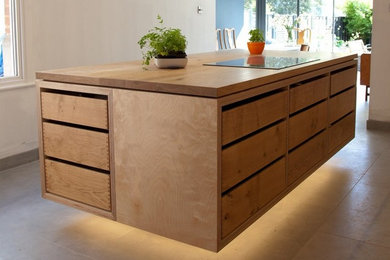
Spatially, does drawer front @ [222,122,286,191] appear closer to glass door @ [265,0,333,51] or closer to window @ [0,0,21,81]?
window @ [0,0,21,81]

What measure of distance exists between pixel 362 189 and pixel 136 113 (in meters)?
1.82

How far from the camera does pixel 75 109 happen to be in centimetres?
246

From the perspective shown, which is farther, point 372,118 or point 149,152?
point 372,118

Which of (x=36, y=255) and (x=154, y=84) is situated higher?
(x=154, y=84)

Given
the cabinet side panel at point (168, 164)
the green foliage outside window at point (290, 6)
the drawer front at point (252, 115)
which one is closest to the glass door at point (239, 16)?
the green foliage outside window at point (290, 6)

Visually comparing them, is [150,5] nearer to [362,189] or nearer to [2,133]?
[2,133]

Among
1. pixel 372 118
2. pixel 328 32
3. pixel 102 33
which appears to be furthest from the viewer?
pixel 328 32

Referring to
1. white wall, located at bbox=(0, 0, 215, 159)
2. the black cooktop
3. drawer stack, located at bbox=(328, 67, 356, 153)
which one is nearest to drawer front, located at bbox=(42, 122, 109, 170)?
the black cooktop

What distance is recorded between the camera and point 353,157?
13.6 ft

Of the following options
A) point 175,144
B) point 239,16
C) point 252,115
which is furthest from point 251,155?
point 239,16

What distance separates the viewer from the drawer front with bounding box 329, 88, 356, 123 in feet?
11.3

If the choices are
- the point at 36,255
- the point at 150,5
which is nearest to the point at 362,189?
the point at 36,255

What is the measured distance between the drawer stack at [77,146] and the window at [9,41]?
1.48 metres

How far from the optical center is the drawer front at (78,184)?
96.6 inches
